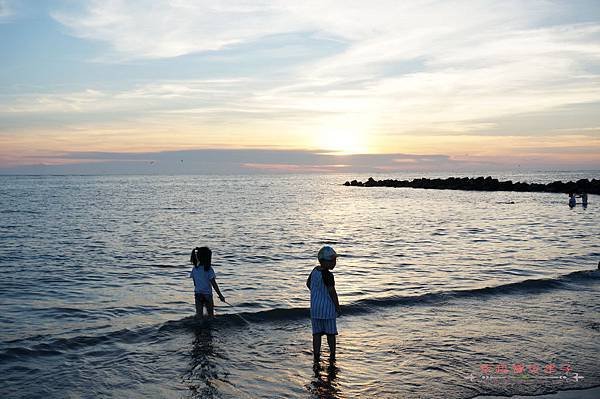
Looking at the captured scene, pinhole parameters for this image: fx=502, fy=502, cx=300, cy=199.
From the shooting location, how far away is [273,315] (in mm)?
11891

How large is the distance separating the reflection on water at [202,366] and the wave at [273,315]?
1.43ft

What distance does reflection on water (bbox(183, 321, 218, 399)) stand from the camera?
7.50 metres

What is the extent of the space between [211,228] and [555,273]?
2271 cm

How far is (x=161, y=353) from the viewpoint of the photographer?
9312mm

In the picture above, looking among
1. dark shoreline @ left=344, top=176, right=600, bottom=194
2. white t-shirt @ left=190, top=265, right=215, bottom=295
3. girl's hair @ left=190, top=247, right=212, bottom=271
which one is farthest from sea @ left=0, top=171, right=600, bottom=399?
dark shoreline @ left=344, top=176, right=600, bottom=194

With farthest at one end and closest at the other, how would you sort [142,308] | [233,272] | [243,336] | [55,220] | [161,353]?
[55,220] → [233,272] → [142,308] → [243,336] → [161,353]

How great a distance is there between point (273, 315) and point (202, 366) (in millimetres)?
3480

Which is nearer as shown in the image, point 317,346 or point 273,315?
point 317,346

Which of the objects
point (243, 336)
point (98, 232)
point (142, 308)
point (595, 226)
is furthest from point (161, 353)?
point (595, 226)

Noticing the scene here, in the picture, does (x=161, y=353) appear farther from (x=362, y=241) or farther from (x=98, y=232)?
(x=98, y=232)

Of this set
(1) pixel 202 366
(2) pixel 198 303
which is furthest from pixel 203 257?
(1) pixel 202 366

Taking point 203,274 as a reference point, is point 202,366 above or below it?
below

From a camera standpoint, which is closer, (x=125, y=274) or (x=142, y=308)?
(x=142, y=308)

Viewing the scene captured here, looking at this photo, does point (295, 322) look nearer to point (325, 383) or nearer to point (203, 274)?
point (203, 274)
